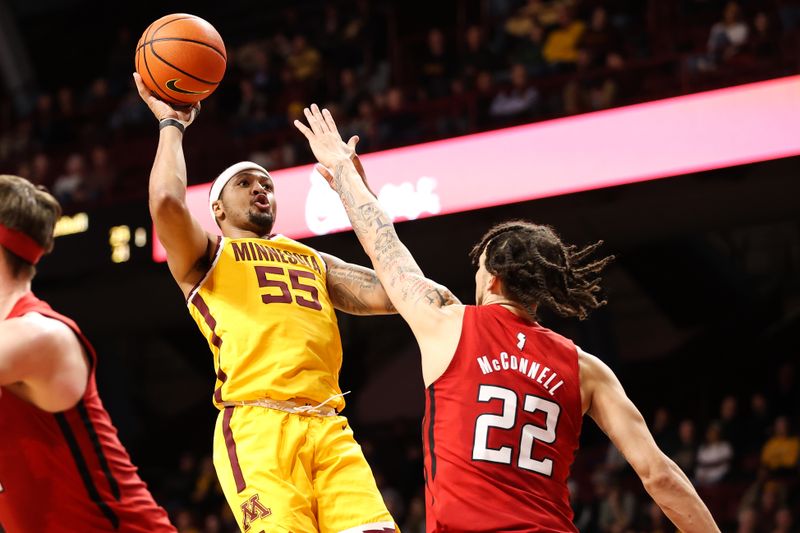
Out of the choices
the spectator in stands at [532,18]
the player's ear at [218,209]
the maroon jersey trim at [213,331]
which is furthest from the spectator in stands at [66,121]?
the maroon jersey trim at [213,331]

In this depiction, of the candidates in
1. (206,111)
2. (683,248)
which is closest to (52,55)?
(206,111)

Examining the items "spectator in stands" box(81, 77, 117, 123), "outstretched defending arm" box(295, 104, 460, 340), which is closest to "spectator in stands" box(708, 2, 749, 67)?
"outstretched defending arm" box(295, 104, 460, 340)

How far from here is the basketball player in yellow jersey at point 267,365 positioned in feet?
12.5

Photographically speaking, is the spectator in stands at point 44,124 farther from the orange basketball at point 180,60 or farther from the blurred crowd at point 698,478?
the orange basketball at point 180,60

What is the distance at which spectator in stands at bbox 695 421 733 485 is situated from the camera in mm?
10523

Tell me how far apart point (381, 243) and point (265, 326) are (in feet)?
2.30

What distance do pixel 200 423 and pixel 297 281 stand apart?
40.6 feet

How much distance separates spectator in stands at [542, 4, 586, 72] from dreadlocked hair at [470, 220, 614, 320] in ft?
28.7

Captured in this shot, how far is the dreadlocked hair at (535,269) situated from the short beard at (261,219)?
1201 millimetres

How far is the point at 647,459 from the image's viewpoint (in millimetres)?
3150

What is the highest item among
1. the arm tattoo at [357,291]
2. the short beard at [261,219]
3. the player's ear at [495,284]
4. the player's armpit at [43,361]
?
the short beard at [261,219]

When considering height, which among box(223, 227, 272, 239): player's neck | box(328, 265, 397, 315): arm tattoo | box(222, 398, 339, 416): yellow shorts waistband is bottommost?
box(222, 398, 339, 416): yellow shorts waistband

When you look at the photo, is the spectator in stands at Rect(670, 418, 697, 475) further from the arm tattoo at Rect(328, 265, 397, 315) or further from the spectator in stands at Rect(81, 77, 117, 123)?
the spectator in stands at Rect(81, 77, 117, 123)

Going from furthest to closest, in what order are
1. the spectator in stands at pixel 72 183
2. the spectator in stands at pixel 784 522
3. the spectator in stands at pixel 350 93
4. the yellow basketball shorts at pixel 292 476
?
the spectator in stands at pixel 72 183 → the spectator in stands at pixel 350 93 → the spectator in stands at pixel 784 522 → the yellow basketball shorts at pixel 292 476
